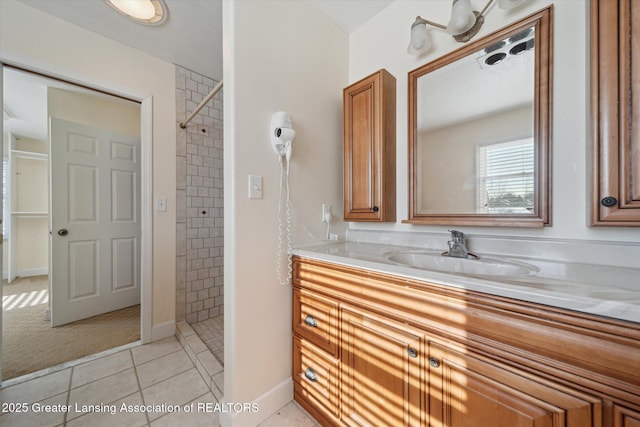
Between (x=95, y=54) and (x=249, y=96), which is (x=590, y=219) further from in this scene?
(x=95, y=54)

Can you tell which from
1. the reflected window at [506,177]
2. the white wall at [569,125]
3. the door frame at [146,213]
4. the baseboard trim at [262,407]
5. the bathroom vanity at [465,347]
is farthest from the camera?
the door frame at [146,213]

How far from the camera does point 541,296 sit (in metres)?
0.57

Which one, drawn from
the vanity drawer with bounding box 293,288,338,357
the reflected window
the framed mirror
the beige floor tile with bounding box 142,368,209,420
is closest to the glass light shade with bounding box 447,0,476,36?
the framed mirror

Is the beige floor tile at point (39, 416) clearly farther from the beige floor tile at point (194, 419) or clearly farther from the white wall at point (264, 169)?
the white wall at point (264, 169)

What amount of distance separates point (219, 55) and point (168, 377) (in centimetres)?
255

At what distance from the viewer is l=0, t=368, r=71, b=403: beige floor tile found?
52.4 inches

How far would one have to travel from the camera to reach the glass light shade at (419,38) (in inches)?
47.3

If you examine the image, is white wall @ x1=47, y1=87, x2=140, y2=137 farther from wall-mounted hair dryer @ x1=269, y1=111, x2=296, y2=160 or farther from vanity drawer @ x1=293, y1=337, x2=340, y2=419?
vanity drawer @ x1=293, y1=337, x2=340, y2=419

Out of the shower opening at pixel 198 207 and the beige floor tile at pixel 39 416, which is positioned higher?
the shower opening at pixel 198 207

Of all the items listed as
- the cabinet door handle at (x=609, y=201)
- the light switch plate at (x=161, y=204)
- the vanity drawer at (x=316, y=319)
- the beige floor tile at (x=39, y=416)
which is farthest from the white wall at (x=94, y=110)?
the cabinet door handle at (x=609, y=201)

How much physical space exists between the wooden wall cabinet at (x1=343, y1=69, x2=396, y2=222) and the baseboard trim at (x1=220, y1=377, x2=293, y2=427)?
107cm

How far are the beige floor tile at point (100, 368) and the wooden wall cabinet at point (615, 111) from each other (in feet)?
9.05

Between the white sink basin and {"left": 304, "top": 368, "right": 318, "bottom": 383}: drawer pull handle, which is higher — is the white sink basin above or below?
above

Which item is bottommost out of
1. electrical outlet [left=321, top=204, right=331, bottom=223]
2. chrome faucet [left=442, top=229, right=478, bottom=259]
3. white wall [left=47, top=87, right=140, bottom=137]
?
chrome faucet [left=442, top=229, right=478, bottom=259]
